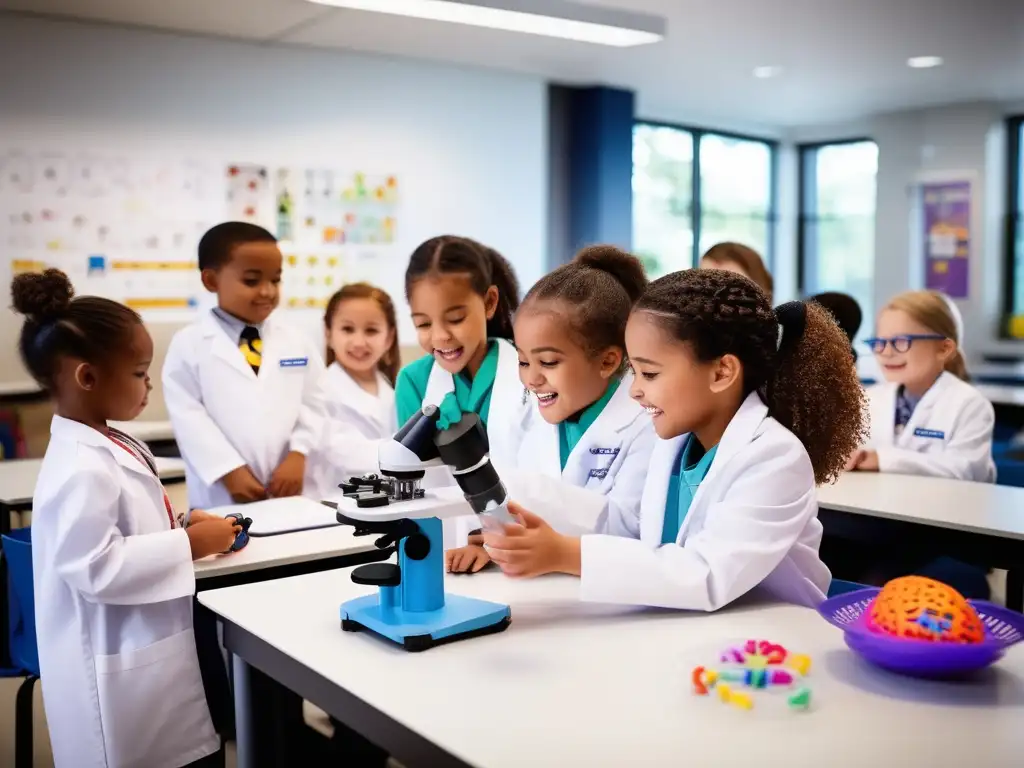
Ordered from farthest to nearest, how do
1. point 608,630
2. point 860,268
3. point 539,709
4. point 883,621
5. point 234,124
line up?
point 860,268 → point 234,124 → point 608,630 → point 883,621 → point 539,709

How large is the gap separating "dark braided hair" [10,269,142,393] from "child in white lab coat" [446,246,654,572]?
2.45ft

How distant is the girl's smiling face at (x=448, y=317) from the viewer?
2.27 meters

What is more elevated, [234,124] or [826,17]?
[826,17]

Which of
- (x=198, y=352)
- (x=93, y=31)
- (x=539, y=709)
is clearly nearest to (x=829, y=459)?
(x=539, y=709)

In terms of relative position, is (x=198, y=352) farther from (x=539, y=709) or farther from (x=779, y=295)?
(x=779, y=295)

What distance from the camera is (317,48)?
6074mm

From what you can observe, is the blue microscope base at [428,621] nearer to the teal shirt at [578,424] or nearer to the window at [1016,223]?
the teal shirt at [578,424]

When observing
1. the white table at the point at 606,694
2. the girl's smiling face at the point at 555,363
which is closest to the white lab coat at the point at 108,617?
A: the white table at the point at 606,694

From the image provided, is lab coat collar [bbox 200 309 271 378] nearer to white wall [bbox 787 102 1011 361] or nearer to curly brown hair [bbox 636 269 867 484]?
curly brown hair [bbox 636 269 867 484]

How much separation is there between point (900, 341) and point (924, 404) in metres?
0.22

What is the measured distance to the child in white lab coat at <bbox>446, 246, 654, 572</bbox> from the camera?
186cm

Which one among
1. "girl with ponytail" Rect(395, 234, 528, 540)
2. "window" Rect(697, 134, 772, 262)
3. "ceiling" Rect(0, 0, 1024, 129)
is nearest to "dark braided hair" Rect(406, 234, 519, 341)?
"girl with ponytail" Rect(395, 234, 528, 540)

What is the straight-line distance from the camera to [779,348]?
1.61m

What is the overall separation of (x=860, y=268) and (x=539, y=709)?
29.8ft
